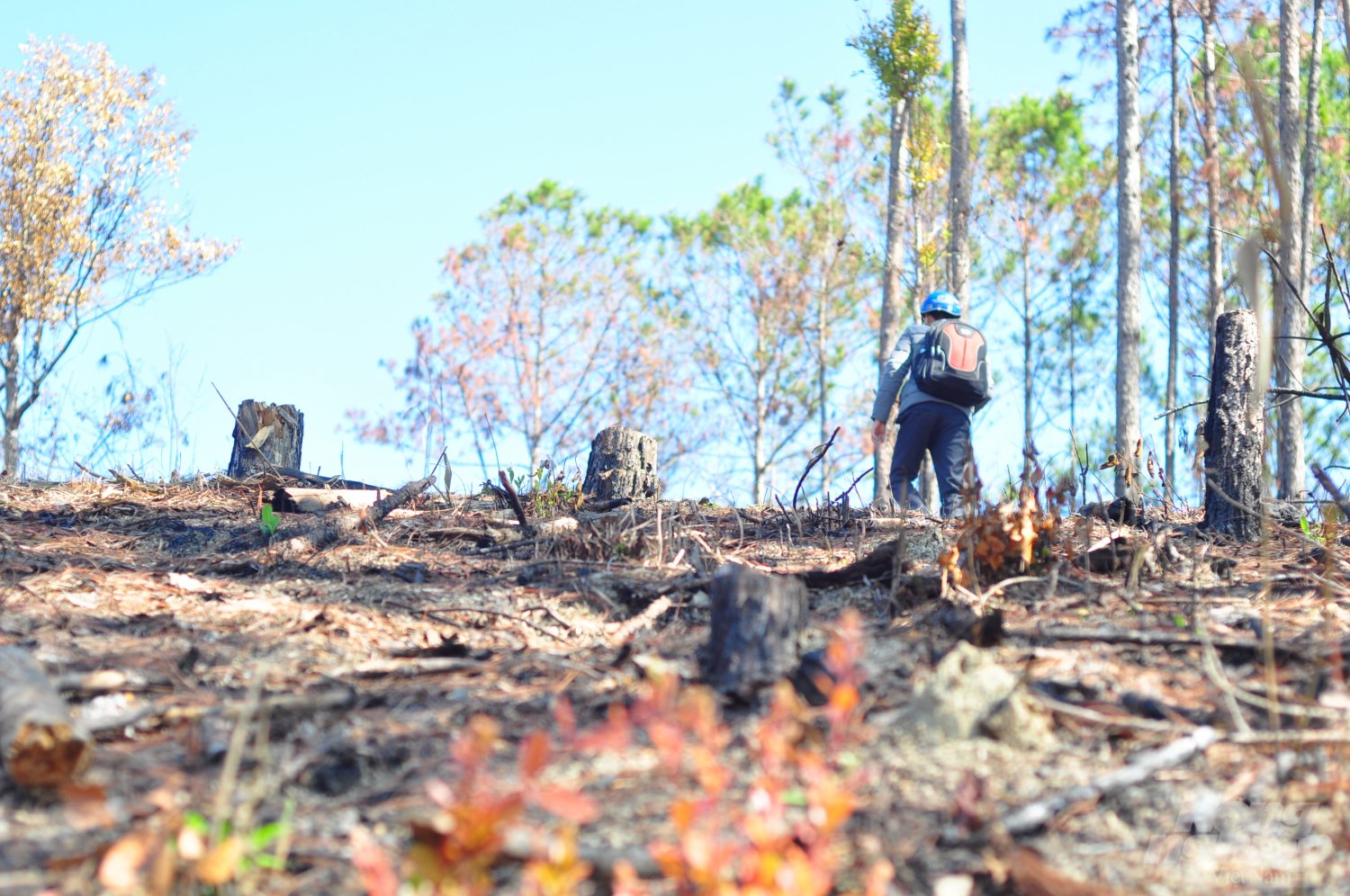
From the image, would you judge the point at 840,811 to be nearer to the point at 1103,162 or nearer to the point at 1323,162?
the point at 1323,162

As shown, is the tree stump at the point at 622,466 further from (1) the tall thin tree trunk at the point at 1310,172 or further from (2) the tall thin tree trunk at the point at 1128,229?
(1) the tall thin tree trunk at the point at 1310,172

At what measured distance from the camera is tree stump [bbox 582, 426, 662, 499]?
679cm

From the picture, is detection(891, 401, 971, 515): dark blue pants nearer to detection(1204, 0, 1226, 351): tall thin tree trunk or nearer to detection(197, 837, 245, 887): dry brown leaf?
detection(197, 837, 245, 887): dry brown leaf

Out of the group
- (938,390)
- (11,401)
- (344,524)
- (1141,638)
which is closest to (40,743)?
(1141,638)

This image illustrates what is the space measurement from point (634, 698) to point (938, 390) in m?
5.67

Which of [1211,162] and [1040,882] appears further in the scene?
[1211,162]

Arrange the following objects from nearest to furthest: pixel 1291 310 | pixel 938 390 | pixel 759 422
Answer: pixel 938 390 < pixel 1291 310 < pixel 759 422

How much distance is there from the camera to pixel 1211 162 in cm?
1738

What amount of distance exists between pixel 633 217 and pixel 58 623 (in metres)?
27.3

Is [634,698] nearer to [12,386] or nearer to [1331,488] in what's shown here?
[1331,488]

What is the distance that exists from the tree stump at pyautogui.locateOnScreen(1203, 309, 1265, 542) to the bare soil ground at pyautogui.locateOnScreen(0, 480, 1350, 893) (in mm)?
191

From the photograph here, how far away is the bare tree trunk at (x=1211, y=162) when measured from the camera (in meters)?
17.3

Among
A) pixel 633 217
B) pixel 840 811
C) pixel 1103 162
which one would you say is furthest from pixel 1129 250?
pixel 633 217

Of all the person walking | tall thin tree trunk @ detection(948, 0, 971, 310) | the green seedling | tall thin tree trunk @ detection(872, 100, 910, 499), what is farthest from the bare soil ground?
tall thin tree trunk @ detection(872, 100, 910, 499)
